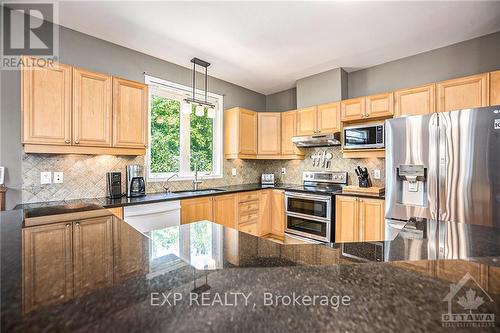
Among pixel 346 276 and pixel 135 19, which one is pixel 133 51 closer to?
pixel 135 19

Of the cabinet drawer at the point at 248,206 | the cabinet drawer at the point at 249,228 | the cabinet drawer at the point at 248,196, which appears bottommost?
the cabinet drawer at the point at 249,228

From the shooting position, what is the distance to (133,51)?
303 centimetres

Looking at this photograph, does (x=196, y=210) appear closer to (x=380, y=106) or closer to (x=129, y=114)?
(x=129, y=114)

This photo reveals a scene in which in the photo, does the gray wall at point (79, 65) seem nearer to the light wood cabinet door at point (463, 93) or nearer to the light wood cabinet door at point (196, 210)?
the light wood cabinet door at point (196, 210)

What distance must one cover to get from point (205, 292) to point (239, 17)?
2483 millimetres

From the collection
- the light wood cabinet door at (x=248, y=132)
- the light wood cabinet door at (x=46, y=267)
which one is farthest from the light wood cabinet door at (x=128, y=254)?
the light wood cabinet door at (x=248, y=132)

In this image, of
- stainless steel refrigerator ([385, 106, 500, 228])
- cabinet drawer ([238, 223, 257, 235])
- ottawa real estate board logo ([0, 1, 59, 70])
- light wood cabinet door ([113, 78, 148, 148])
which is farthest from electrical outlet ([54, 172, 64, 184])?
stainless steel refrigerator ([385, 106, 500, 228])

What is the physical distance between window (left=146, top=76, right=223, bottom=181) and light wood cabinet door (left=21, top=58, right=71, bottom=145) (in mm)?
1036

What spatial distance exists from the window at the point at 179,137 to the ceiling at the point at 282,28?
1.60 feet

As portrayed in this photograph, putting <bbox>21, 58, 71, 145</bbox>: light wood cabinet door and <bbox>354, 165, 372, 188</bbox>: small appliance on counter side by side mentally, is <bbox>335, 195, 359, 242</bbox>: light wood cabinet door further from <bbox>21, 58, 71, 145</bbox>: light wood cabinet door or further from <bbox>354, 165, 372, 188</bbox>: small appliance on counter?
<bbox>21, 58, 71, 145</bbox>: light wood cabinet door

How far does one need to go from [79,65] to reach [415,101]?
12.5 ft

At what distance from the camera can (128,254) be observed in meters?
0.85

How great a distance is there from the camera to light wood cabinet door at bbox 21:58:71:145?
2088 millimetres

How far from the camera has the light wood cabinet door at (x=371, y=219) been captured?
9.34 ft
